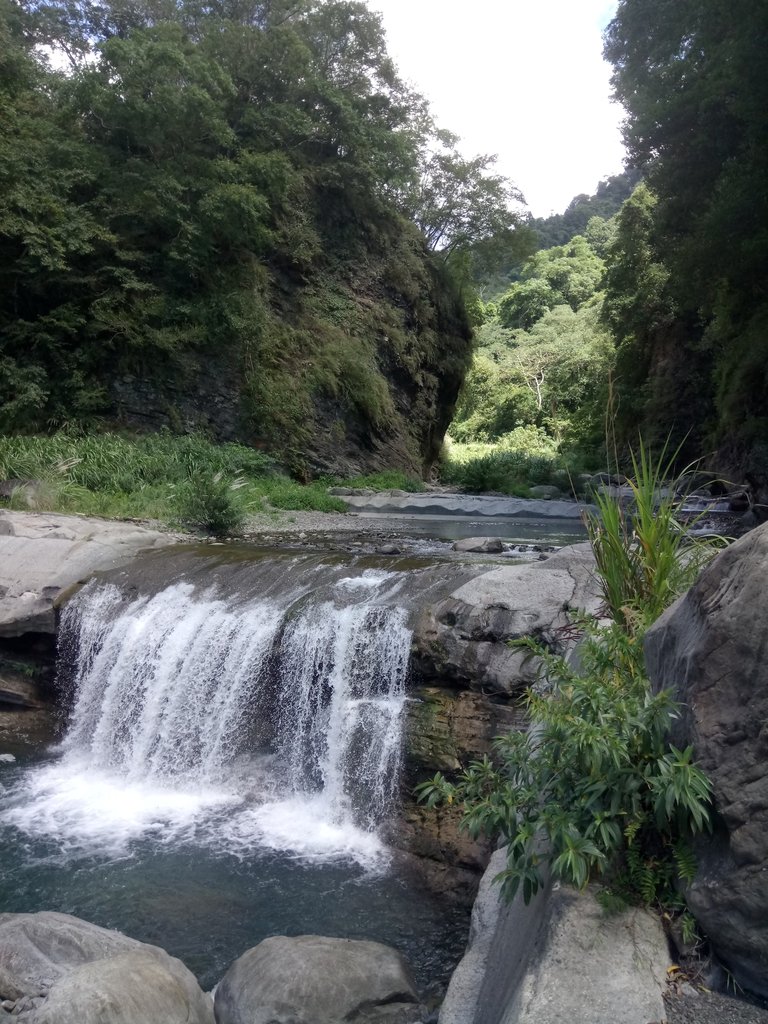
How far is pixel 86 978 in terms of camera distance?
325 cm

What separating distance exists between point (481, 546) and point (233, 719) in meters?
4.01

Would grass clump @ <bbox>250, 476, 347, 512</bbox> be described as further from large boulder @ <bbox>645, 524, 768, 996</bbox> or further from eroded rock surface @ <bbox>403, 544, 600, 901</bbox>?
large boulder @ <bbox>645, 524, 768, 996</bbox>

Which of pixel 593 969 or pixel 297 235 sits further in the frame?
pixel 297 235

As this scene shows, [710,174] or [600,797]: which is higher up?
[710,174]

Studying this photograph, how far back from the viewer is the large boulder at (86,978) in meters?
3.12

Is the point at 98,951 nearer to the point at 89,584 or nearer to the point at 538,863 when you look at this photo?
the point at 538,863

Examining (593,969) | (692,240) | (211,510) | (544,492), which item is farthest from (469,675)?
(544,492)

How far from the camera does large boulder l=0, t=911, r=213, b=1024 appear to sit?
10.2 ft

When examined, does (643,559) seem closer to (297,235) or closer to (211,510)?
(211,510)

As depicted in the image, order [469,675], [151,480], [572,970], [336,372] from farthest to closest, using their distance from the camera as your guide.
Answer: [336,372], [151,480], [469,675], [572,970]

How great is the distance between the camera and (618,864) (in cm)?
281

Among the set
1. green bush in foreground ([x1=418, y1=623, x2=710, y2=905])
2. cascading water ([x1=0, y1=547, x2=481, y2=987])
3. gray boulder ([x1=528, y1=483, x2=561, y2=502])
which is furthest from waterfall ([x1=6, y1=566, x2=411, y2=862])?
gray boulder ([x1=528, y1=483, x2=561, y2=502])

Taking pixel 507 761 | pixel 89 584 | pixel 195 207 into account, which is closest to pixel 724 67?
pixel 195 207

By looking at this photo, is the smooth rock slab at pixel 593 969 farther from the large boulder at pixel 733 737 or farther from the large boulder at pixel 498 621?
the large boulder at pixel 498 621
